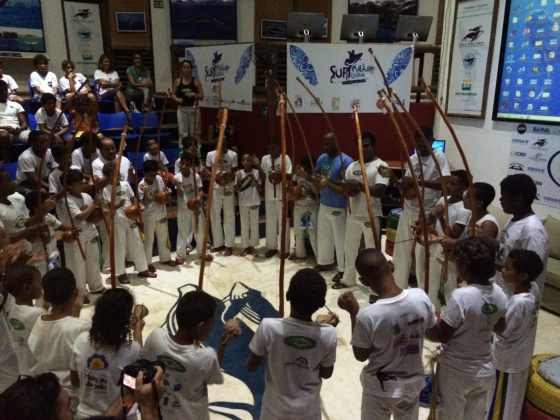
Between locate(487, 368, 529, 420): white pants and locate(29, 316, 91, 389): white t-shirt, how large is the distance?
91.9 inches

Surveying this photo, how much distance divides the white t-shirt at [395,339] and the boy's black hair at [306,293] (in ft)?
0.80

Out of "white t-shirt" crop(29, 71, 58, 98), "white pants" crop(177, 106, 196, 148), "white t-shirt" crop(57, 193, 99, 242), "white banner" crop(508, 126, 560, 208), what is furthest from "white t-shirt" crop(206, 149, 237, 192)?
"white t-shirt" crop(29, 71, 58, 98)

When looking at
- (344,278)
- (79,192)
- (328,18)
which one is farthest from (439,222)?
(328,18)

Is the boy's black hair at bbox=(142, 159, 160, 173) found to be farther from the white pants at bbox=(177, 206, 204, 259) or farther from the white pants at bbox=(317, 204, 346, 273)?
the white pants at bbox=(317, 204, 346, 273)

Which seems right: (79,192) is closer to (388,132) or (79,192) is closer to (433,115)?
Result: (388,132)

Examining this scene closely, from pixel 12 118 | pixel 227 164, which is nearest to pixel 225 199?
pixel 227 164

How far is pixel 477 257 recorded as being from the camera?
7.24ft

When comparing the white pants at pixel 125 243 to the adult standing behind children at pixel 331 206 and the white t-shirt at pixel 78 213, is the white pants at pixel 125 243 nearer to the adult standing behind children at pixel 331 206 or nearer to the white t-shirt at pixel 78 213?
the white t-shirt at pixel 78 213

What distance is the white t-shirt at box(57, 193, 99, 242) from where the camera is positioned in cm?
434

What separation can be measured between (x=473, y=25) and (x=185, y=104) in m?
4.87

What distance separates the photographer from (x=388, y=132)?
7715 mm

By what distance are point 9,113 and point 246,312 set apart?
5.27 m

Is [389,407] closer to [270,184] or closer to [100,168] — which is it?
[270,184]

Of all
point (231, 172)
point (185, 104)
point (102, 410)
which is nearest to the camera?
point (102, 410)
